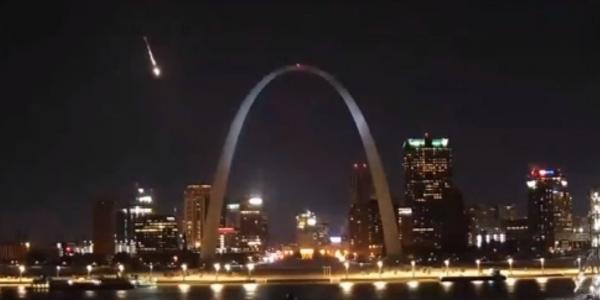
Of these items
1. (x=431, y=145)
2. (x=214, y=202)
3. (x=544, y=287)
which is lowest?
(x=544, y=287)

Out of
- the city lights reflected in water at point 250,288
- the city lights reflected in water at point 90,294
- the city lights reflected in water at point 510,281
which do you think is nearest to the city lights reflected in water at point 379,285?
A: the city lights reflected in water at point 250,288

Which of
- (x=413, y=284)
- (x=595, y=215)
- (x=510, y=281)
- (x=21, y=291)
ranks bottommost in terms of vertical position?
(x=510, y=281)

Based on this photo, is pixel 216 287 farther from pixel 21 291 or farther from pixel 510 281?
pixel 510 281

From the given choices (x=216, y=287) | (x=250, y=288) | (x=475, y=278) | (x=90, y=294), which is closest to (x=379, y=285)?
(x=250, y=288)

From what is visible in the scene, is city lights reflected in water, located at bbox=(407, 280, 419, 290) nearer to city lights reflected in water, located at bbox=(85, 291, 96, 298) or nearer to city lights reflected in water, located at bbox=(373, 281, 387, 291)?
city lights reflected in water, located at bbox=(373, 281, 387, 291)

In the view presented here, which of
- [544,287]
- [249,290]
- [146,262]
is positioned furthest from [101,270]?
[544,287]

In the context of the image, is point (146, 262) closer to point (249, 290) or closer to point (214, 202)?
point (214, 202)

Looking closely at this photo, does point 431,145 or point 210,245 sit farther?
point 431,145

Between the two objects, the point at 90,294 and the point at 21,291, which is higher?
the point at 21,291
